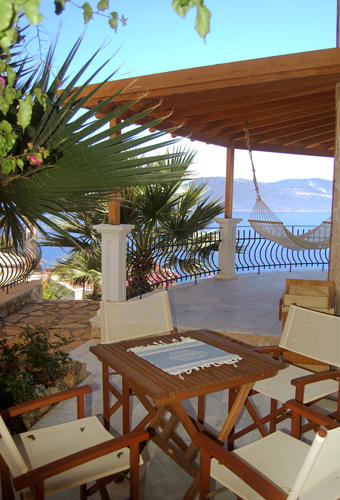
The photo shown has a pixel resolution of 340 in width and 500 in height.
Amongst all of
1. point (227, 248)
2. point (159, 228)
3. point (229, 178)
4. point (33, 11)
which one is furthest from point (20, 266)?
point (33, 11)

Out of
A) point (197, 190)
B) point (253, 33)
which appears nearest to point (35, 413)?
point (197, 190)

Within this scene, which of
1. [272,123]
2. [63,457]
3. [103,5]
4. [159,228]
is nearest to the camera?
[103,5]

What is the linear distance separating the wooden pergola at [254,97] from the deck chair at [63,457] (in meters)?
1.45

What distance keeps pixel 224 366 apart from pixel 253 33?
2288cm

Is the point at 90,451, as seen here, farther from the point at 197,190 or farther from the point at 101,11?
the point at 197,190

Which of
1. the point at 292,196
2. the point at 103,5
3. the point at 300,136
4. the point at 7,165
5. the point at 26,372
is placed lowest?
the point at 26,372

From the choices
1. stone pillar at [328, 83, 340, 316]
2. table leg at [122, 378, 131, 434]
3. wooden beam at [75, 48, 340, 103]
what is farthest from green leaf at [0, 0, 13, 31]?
stone pillar at [328, 83, 340, 316]

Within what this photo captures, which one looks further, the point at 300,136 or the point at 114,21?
the point at 300,136

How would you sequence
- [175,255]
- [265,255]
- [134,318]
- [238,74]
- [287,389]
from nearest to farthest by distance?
1. [287,389]
2. [134,318]
3. [238,74]
4. [175,255]
5. [265,255]

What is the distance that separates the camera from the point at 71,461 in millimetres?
1359

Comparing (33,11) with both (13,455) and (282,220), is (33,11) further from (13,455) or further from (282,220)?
(282,220)

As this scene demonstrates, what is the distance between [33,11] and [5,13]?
48 mm

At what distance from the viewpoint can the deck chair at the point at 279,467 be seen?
1139 millimetres

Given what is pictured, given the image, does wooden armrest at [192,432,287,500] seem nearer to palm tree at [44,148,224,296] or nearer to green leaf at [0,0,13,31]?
green leaf at [0,0,13,31]
